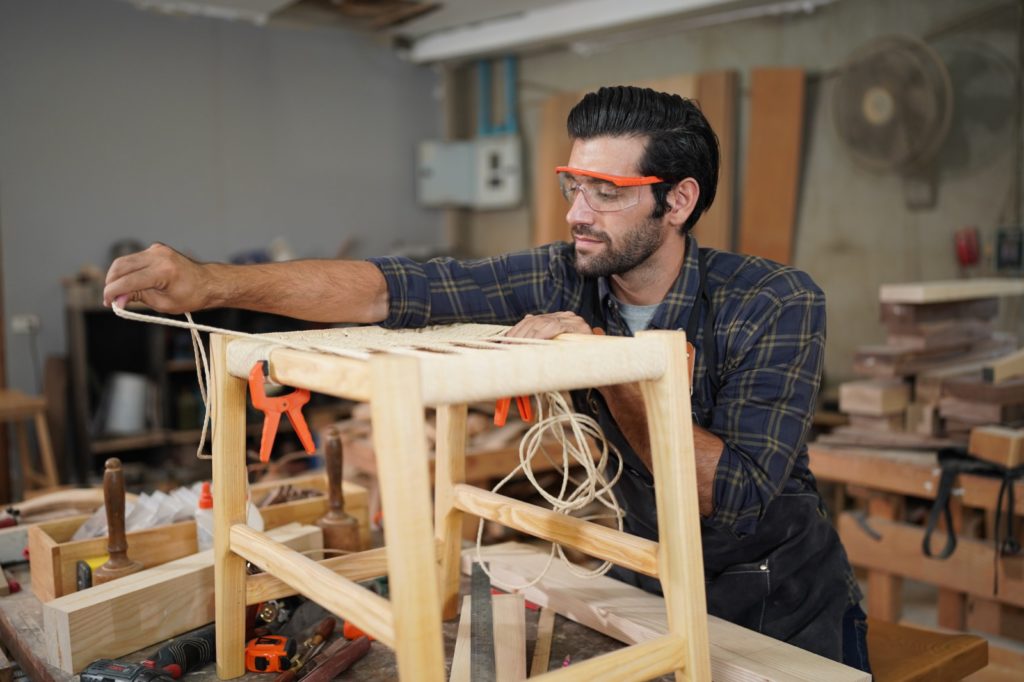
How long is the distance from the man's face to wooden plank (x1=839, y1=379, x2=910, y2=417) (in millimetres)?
1663

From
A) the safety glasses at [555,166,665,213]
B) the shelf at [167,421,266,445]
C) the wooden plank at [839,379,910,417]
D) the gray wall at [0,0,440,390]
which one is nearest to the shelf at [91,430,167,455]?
the shelf at [167,421,266,445]

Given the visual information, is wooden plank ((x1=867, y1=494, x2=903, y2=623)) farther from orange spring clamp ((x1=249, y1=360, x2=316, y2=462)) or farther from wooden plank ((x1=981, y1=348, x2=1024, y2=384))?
orange spring clamp ((x1=249, y1=360, x2=316, y2=462))

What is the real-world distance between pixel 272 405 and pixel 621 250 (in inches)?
29.8

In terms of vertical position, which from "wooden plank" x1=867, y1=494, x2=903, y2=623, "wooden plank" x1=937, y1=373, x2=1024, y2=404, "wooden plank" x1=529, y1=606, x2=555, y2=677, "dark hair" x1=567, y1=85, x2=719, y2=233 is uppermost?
"dark hair" x1=567, y1=85, x2=719, y2=233

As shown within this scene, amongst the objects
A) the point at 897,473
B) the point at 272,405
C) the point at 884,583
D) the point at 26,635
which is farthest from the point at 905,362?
the point at 26,635

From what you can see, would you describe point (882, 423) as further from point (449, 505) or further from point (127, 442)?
point (127, 442)

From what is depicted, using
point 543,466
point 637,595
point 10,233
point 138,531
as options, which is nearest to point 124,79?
point 10,233

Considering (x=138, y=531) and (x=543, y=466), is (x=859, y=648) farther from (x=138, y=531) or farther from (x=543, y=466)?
(x=543, y=466)

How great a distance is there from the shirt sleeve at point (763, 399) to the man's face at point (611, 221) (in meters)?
0.24

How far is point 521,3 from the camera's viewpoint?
5.59 m

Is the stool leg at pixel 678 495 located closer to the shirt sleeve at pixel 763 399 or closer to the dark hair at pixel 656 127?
the shirt sleeve at pixel 763 399

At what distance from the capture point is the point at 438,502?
1630 mm

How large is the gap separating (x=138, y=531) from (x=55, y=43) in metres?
4.87

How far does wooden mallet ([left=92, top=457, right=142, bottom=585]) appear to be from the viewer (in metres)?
1.56
